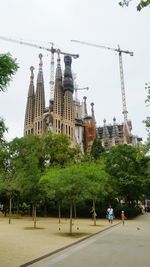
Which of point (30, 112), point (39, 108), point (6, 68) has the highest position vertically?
point (39, 108)

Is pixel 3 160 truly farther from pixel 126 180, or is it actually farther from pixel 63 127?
pixel 63 127

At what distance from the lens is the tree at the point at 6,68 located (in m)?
10.4

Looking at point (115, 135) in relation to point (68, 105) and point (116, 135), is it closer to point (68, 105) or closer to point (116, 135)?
point (116, 135)

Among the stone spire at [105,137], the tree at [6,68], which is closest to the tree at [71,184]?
the tree at [6,68]

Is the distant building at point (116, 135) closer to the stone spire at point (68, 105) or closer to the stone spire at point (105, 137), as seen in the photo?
the stone spire at point (105, 137)

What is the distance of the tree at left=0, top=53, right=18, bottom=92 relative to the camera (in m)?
10.4

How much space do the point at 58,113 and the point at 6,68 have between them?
433ft

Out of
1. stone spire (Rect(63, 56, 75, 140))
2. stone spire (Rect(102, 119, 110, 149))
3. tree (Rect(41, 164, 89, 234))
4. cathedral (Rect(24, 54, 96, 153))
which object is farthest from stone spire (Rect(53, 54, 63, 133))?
tree (Rect(41, 164, 89, 234))

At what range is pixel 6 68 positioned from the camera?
10.4 meters

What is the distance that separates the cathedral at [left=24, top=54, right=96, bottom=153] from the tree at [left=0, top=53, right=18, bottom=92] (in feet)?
402

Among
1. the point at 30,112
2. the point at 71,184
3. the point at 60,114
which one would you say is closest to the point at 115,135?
the point at 60,114

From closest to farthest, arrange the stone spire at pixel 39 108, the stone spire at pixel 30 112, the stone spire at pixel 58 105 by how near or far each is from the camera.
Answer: the stone spire at pixel 58 105
the stone spire at pixel 39 108
the stone spire at pixel 30 112

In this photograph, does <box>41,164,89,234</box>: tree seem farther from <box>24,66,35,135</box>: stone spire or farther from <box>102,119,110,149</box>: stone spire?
<box>102,119,110,149</box>: stone spire

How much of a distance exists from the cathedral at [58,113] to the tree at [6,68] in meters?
123
